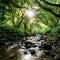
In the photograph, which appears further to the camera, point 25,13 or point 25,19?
point 25,19

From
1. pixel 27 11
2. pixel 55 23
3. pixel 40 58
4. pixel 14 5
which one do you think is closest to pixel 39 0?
pixel 14 5

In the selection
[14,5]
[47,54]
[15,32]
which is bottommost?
[15,32]

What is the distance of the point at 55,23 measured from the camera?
63.8 feet

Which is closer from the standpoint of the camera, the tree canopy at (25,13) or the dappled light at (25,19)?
the dappled light at (25,19)

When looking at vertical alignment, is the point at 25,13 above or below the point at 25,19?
above

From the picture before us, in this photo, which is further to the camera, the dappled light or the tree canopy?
the tree canopy

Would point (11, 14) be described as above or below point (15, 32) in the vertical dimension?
above

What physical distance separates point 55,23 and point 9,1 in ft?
25.7

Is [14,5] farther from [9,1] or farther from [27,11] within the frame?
[27,11]

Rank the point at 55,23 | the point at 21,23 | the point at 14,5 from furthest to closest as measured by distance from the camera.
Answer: the point at 55,23 < the point at 21,23 < the point at 14,5

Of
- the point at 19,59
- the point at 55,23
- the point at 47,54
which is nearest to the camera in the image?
the point at 19,59

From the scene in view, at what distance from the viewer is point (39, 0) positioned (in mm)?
13500

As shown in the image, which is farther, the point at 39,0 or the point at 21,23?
the point at 21,23

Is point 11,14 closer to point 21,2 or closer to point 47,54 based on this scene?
point 21,2
